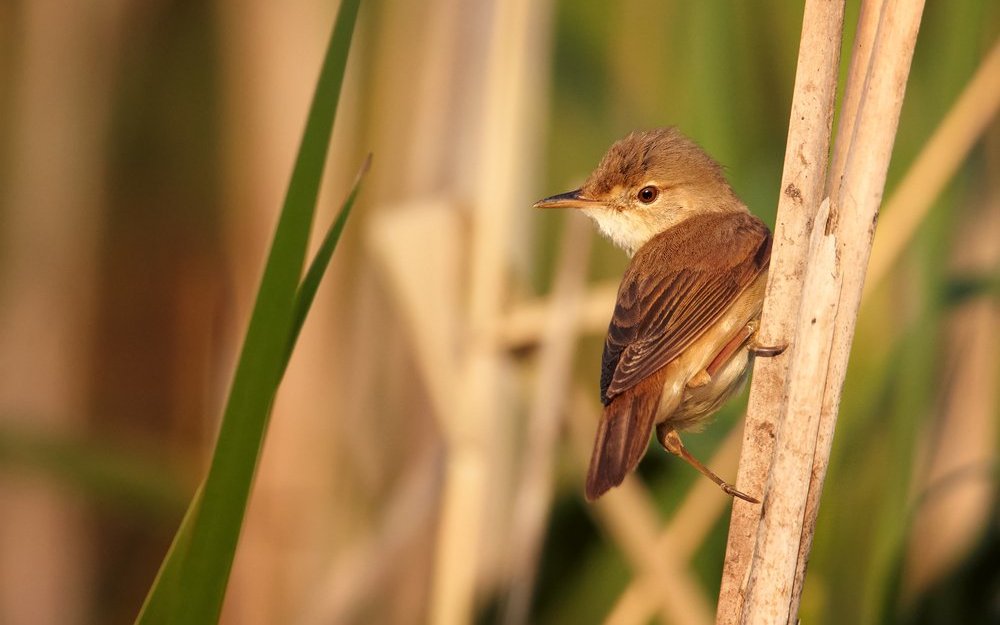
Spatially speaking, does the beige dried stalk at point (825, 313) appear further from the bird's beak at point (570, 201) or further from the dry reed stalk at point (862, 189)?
the bird's beak at point (570, 201)

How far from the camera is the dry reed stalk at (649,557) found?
7.06ft

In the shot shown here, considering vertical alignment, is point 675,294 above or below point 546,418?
above

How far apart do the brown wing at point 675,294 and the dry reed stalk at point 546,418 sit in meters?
0.22

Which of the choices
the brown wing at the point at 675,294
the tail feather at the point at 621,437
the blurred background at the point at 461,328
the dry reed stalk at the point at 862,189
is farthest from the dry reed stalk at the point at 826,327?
the blurred background at the point at 461,328

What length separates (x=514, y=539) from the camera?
7.77 feet

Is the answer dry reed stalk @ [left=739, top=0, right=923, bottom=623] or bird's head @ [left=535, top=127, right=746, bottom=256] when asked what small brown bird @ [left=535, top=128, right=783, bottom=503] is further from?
dry reed stalk @ [left=739, top=0, right=923, bottom=623]

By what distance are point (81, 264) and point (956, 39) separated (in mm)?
2251

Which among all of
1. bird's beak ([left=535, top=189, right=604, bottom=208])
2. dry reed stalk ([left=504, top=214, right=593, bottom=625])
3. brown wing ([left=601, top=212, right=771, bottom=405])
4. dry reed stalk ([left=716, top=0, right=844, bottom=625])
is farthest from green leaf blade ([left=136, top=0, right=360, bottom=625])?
dry reed stalk ([left=504, top=214, right=593, bottom=625])

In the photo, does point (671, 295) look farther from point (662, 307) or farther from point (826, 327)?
point (826, 327)

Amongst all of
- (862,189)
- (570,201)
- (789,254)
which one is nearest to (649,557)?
(570,201)

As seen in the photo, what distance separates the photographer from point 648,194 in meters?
2.29

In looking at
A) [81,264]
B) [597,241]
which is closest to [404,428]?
[597,241]

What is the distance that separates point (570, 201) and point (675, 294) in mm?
313

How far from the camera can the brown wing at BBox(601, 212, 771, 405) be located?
1.88 m
